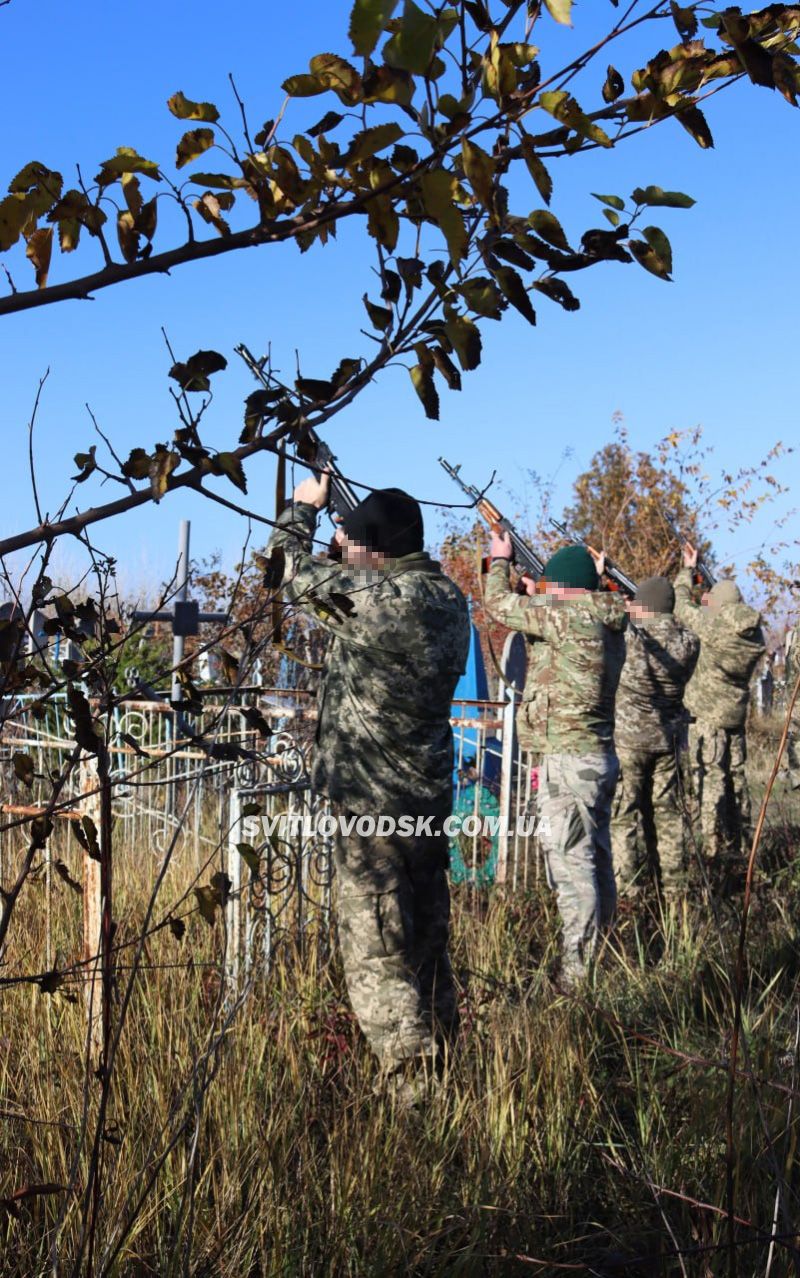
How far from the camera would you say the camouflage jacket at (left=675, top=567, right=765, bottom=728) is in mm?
10109

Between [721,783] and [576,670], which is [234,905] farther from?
[721,783]

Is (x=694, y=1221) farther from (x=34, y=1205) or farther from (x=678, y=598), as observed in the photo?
(x=678, y=598)

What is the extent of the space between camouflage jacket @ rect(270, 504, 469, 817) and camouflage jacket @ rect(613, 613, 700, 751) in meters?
3.86

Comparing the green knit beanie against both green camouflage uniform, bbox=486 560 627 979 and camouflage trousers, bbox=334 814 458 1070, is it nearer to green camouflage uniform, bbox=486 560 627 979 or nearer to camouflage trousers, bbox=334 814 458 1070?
green camouflage uniform, bbox=486 560 627 979

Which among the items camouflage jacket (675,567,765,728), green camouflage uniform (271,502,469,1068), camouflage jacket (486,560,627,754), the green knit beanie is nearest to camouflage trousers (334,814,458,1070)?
green camouflage uniform (271,502,469,1068)

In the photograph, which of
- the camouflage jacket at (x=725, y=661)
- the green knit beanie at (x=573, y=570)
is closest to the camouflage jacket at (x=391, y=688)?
the green knit beanie at (x=573, y=570)

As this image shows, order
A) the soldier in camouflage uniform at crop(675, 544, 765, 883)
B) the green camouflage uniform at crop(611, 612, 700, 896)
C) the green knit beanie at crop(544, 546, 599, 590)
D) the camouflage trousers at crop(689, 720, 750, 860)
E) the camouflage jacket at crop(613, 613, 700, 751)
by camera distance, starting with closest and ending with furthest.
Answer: the green knit beanie at crop(544, 546, 599, 590)
the green camouflage uniform at crop(611, 612, 700, 896)
the camouflage jacket at crop(613, 613, 700, 751)
the camouflage trousers at crop(689, 720, 750, 860)
the soldier in camouflage uniform at crop(675, 544, 765, 883)

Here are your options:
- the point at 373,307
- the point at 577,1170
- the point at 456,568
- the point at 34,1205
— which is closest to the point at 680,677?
the point at 577,1170

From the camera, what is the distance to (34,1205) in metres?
2.74

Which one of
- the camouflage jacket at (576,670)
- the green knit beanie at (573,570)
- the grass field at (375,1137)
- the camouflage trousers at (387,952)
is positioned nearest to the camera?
the grass field at (375,1137)

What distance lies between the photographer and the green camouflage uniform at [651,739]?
7746 mm

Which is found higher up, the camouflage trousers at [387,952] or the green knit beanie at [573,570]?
the green knit beanie at [573,570]

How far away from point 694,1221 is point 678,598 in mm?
8440

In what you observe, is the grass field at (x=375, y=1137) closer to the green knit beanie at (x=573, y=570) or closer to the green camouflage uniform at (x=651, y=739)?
the green knit beanie at (x=573, y=570)
